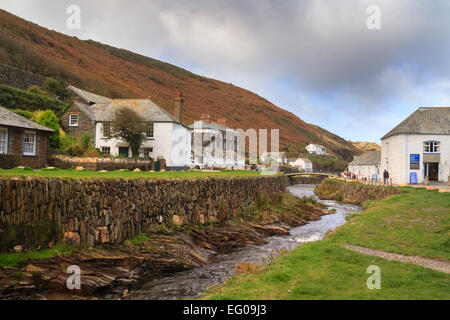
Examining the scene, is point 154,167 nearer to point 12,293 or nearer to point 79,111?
point 79,111

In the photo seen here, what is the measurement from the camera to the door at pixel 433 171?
39.3 meters

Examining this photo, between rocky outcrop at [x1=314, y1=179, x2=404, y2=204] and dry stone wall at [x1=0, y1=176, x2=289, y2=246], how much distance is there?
21279mm

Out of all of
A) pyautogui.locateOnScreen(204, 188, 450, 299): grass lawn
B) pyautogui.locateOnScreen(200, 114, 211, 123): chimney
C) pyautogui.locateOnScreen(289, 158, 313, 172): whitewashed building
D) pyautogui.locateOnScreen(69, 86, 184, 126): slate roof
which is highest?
pyautogui.locateOnScreen(200, 114, 211, 123): chimney

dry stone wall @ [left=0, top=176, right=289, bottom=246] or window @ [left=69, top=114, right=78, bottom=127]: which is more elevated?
window @ [left=69, top=114, right=78, bottom=127]

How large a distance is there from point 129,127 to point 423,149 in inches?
1421

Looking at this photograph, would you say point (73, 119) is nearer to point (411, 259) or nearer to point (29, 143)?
point (29, 143)

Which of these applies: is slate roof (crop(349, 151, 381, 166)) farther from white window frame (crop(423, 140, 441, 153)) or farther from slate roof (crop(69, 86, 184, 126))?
slate roof (crop(69, 86, 184, 126))

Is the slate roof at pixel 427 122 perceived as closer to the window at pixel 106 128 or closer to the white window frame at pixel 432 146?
the white window frame at pixel 432 146

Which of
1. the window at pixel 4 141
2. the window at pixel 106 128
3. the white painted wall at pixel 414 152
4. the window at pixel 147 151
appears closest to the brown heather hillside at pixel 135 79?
the window at pixel 106 128

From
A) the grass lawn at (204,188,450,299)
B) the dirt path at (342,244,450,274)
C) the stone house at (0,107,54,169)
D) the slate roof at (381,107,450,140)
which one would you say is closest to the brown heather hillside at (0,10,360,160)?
the stone house at (0,107,54,169)

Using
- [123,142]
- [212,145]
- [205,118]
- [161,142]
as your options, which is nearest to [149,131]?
[161,142]

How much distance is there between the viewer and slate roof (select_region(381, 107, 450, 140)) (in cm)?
3812

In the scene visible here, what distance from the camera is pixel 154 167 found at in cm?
3262
